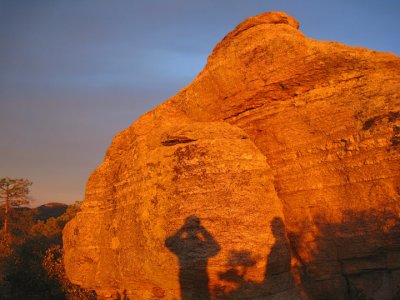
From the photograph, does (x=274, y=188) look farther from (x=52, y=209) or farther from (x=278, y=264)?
(x=52, y=209)

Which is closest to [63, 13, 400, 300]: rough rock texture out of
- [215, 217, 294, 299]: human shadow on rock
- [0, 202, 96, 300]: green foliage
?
[215, 217, 294, 299]: human shadow on rock

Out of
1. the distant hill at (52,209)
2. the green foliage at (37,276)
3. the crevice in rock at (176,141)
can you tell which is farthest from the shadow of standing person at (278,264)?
the distant hill at (52,209)

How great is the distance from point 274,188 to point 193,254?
11.4 ft

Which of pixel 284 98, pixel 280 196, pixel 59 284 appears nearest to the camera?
pixel 280 196

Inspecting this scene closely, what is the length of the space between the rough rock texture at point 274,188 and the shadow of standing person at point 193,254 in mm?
29

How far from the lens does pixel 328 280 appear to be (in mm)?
10805

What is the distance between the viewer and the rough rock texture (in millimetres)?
9805

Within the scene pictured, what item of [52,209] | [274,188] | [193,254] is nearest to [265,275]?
[193,254]

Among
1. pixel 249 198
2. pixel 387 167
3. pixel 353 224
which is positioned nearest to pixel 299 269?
pixel 353 224

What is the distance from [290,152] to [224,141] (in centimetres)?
236

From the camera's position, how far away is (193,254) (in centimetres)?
977

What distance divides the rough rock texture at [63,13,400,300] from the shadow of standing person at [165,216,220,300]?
1.1 inches

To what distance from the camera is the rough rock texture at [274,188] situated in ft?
32.2

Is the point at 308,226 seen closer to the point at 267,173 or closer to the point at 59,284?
the point at 267,173
